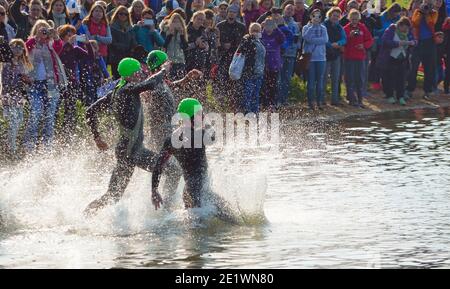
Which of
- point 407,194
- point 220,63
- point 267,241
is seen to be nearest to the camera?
point 267,241

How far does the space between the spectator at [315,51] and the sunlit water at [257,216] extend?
532cm

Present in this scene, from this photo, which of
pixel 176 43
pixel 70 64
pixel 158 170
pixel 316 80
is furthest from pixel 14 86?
→ pixel 316 80

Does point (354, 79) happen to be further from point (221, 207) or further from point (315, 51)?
point (221, 207)

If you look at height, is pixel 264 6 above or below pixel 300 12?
above

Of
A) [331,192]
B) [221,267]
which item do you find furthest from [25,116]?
[221,267]

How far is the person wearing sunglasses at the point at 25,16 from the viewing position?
2439 cm

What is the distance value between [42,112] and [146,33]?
3782 millimetres

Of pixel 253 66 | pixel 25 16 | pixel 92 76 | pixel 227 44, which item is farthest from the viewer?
pixel 227 44

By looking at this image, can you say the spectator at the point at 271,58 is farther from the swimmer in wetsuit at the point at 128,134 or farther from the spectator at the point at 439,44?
the swimmer in wetsuit at the point at 128,134

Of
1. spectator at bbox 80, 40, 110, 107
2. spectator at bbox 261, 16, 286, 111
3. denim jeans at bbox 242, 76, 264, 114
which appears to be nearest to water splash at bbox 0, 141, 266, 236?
spectator at bbox 80, 40, 110, 107

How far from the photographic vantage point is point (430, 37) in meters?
32.1

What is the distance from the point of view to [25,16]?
25.0m
